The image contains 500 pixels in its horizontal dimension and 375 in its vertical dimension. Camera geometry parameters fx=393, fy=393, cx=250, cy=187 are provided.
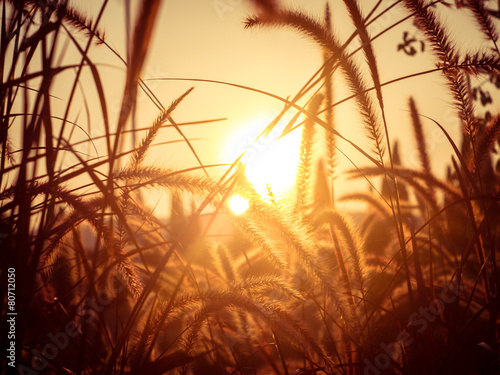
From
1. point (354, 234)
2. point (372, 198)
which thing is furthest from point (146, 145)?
point (372, 198)

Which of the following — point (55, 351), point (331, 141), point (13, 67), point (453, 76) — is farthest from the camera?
point (331, 141)

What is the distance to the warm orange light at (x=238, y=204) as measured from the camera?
1288mm

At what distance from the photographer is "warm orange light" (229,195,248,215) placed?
129 cm

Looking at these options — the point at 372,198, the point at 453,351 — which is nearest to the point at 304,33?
the point at 453,351

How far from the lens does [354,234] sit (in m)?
1.63

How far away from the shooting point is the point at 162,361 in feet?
3.88

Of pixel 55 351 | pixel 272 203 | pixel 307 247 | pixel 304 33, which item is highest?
pixel 304 33

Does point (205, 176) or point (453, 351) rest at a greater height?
point (205, 176)

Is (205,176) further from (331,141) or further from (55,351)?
(331,141)

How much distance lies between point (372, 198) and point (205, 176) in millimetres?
1661

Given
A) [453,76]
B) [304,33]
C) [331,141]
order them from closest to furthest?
[453,76], [304,33], [331,141]

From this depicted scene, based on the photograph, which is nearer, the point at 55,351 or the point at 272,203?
the point at 55,351

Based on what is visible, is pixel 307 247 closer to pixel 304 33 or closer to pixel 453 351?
pixel 453 351

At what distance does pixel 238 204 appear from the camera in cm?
131
